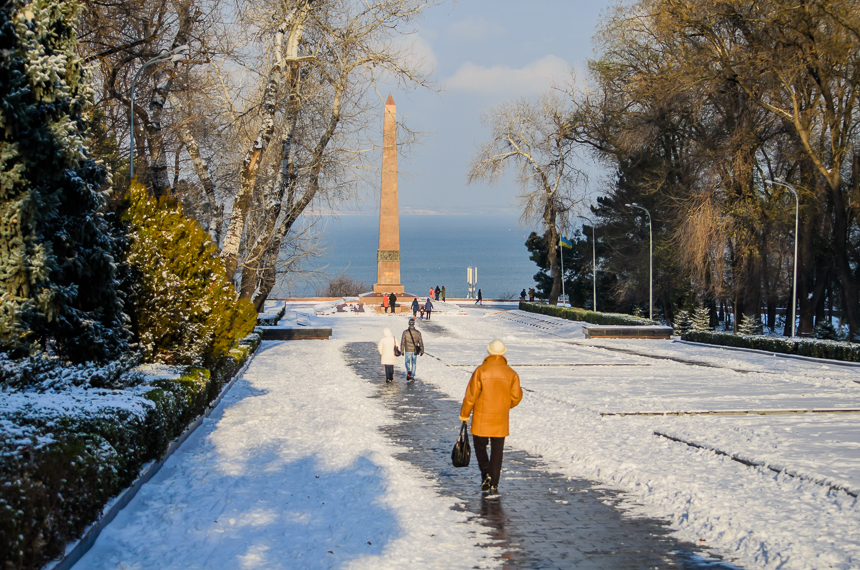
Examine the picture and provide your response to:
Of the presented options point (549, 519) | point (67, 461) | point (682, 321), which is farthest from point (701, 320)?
point (67, 461)

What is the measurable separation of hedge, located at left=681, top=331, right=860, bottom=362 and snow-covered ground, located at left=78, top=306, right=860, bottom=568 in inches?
269

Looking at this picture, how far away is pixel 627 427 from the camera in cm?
1165

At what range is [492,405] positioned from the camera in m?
7.94

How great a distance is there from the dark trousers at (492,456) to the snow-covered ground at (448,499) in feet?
1.83

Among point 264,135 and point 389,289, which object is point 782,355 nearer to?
point 264,135

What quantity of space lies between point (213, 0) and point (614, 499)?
57.3 ft

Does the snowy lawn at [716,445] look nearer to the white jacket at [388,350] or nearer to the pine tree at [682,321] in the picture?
the white jacket at [388,350]

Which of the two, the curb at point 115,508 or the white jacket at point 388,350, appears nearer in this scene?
the curb at point 115,508

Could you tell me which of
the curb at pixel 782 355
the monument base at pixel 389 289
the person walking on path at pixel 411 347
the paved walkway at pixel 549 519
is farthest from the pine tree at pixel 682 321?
the paved walkway at pixel 549 519

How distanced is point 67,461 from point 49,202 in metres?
6.00

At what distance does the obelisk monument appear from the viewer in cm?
4331

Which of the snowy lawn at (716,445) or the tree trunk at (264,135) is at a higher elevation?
the tree trunk at (264,135)

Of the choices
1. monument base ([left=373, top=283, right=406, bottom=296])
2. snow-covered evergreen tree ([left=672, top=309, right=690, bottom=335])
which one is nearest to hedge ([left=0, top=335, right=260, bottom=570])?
snow-covered evergreen tree ([left=672, top=309, right=690, bottom=335])

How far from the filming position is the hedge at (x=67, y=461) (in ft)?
15.6
